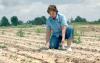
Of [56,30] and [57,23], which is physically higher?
[57,23]

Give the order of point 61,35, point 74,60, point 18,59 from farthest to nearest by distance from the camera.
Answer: point 61,35
point 18,59
point 74,60

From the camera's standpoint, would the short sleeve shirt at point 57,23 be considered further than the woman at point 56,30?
Yes

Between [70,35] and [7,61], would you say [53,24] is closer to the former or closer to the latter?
[70,35]

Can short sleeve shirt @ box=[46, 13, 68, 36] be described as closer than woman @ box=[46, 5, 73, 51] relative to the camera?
No

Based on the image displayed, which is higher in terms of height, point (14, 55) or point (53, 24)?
point (53, 24)

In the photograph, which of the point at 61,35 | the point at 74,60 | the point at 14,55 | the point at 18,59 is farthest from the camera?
the point at 61,35

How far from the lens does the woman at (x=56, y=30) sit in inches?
425

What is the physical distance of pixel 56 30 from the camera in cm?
1121

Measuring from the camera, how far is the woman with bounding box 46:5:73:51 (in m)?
10.8

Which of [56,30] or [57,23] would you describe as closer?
[57,23]

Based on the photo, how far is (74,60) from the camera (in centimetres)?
903

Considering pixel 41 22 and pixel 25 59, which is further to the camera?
pixel 41 22

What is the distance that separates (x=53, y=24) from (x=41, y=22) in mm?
38248

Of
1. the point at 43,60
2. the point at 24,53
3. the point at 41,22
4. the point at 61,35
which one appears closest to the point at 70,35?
the point at 61,35
